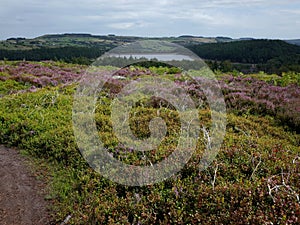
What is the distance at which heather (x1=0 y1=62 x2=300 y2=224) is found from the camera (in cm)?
473

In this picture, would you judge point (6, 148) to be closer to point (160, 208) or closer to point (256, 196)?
point (160, 208)

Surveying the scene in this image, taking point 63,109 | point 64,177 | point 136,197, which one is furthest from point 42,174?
point 63,109

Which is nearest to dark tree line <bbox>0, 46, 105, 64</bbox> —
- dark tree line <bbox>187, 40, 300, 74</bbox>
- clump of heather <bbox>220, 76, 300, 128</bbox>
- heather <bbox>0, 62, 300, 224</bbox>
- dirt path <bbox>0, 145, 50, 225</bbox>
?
Answer: dark tree line <bbox>187, 40, 300, 74</bbox>

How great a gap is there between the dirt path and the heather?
0.87 ft

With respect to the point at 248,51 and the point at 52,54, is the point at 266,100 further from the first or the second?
the point at 52,54

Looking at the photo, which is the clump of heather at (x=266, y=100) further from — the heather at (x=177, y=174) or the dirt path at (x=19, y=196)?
the dirt path at (x=19, y=196)

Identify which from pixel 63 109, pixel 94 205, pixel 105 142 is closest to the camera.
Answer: pixel 94 205

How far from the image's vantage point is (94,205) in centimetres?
531

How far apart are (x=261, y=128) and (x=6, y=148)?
777 cm

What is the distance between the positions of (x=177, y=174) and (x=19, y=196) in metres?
3.22

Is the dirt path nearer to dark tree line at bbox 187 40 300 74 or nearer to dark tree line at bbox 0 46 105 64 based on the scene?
dark tree line at bbox 0 46 105 64

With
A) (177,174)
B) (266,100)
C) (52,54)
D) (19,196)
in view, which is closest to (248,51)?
(52,54)

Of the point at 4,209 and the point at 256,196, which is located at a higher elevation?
the point at 256,196

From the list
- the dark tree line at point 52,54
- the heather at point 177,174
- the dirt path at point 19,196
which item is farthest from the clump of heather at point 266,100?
the dark tree line at point 52,54
